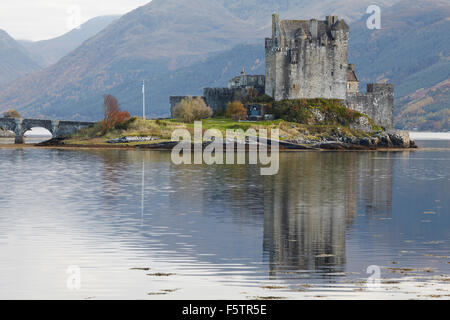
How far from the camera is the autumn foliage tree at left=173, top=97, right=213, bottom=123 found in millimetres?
107188

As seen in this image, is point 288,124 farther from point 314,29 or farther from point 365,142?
point 314,29

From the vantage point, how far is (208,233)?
2547cm

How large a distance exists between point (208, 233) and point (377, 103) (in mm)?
90050

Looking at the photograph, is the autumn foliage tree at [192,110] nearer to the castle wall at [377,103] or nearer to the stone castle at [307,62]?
the stone castle at [307,62]

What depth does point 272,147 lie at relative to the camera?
96938 mm

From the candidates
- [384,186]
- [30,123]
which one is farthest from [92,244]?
[30,123]

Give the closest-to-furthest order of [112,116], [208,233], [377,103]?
[208,233] → [112,116] → [377,103]

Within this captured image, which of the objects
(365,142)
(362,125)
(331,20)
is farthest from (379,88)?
(331,20)

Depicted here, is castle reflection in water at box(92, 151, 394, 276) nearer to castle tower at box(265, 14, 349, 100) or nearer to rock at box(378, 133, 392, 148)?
castle tower at box(265, 14, 349, 100)

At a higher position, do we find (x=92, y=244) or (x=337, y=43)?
(x=337, y=43)

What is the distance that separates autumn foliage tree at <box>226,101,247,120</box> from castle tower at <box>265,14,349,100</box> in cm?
526

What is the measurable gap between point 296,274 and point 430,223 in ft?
38.6

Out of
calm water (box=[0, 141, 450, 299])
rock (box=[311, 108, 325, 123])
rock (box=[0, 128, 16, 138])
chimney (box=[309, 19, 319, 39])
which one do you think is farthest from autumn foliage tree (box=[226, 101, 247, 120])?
rock (box=[0, 128, 16, 138])

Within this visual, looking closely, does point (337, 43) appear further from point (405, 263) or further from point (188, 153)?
point (405, 263)
